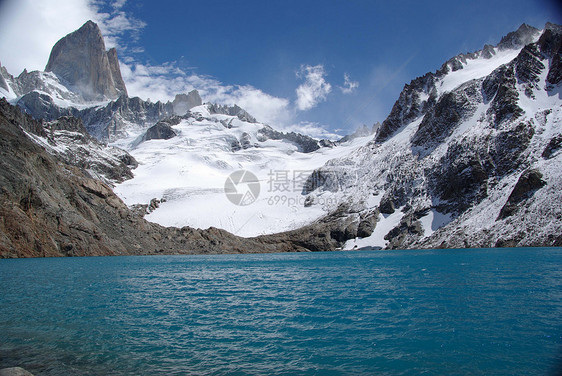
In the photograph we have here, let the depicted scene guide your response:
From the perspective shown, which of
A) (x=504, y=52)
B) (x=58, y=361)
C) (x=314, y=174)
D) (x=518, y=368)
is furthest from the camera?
(x=314, y=174)

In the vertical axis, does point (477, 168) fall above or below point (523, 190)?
above

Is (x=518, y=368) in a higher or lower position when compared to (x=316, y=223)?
lower

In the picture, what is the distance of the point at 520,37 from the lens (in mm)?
171125

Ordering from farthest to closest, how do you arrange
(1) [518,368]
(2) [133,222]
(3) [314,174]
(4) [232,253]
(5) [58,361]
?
(3) [314,174] → (4) [232,253] → (2) [133,222] → (5) [58,361] → (1) [518,368]

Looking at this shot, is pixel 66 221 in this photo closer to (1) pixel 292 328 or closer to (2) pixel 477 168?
(1) pixel 292 328

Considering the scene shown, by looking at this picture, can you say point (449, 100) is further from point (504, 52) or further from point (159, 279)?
point (159, 279)

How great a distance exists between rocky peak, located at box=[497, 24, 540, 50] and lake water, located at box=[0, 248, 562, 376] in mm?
169802

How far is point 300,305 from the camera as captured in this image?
27.8 m

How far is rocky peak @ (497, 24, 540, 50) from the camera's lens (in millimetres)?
167500

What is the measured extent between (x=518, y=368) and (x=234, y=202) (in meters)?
183

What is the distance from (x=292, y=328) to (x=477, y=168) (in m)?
107

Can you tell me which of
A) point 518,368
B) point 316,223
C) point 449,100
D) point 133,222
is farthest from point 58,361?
point 449,100

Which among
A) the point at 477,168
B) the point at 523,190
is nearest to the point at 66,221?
the point at 523,190

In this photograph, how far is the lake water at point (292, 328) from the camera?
15.5 meters
